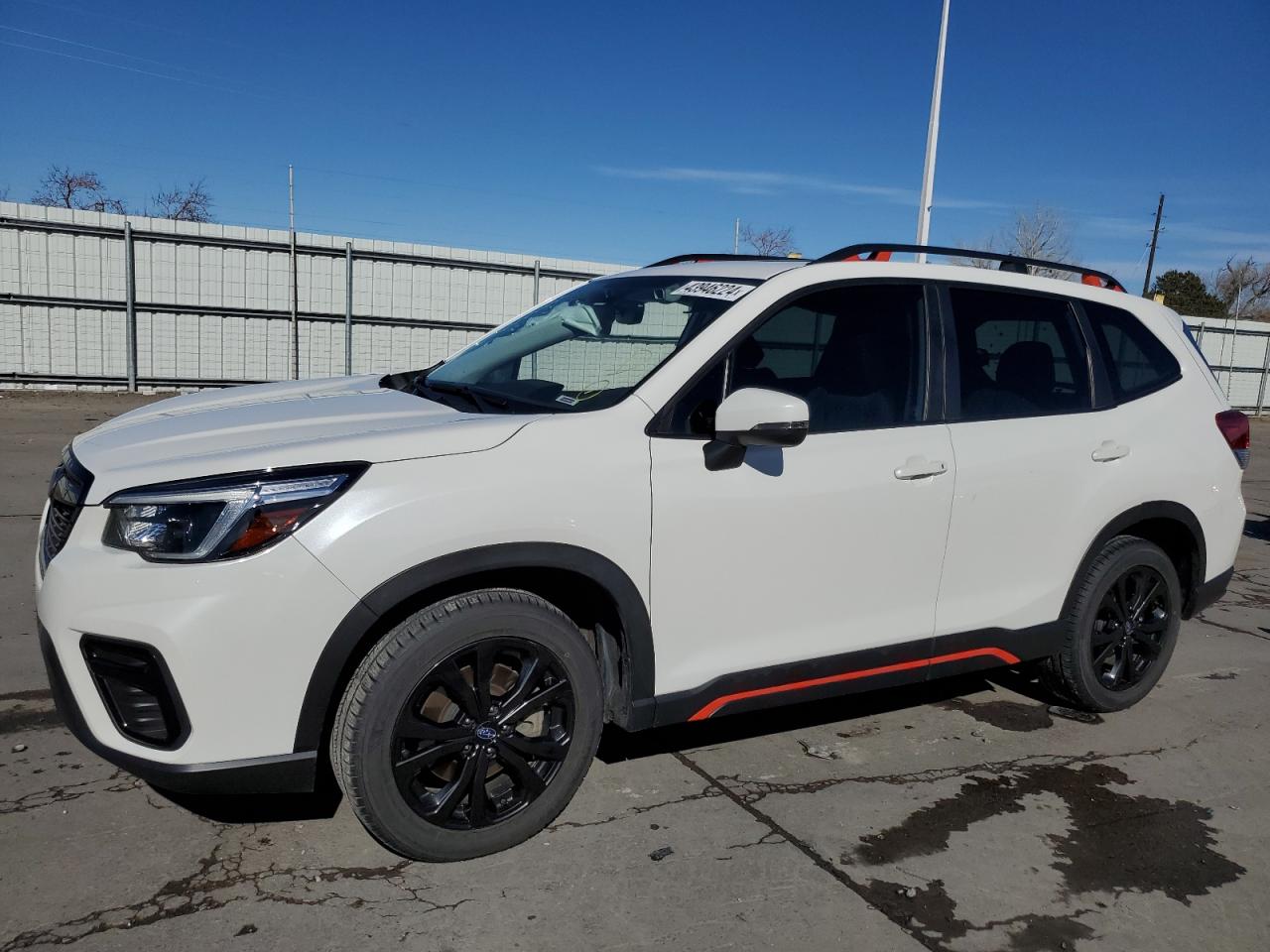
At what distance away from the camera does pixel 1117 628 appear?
4.41 m

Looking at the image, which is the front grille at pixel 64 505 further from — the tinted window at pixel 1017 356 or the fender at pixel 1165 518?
the fender at pixel 1165 518

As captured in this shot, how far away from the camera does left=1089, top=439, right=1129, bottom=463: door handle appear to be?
4121 millimetres

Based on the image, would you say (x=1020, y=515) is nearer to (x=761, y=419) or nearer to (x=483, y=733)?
(x=761, y=419)

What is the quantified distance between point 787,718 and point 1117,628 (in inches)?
59.4

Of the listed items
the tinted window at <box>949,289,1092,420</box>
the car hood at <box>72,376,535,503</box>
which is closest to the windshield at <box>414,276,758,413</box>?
the car hood at <box>72,376,535,503</box>

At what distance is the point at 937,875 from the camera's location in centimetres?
312

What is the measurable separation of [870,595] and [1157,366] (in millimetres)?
1947

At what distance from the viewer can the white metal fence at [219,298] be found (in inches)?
579

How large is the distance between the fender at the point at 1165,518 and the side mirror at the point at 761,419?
5.84 ft

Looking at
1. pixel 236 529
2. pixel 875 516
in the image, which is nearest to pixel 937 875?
pixel 875 516

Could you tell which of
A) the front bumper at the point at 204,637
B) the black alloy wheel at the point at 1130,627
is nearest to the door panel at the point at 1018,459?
the black alloy wheel at the point at 1130,627

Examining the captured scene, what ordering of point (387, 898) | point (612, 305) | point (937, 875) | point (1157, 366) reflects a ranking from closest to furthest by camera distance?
point (387, 898), point (937, 875), point (612, 305), point (1157, 366)

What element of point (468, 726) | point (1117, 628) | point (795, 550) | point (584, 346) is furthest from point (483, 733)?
point (1117, 628)

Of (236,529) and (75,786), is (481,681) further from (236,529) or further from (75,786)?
(75,786)
